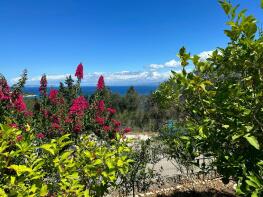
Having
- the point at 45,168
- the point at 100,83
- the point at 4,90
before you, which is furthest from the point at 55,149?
the point at 100,83

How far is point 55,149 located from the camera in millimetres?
3107

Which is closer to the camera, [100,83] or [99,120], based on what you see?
[99,120]

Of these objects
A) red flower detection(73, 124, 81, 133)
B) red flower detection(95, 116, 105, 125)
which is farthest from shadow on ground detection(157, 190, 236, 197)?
red flower detection(95, 116, 105, 125)

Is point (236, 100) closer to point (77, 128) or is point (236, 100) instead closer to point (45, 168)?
point (45, 168)

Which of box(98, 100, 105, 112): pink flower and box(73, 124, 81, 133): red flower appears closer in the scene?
box(73, 124, 81, 133): red flower

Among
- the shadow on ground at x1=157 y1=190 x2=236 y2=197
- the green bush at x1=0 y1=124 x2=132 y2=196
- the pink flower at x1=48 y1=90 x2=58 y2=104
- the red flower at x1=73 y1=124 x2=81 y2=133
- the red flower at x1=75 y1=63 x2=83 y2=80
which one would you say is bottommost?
the shadow on ground at x1=157 y1=190 x2=236 y2=197

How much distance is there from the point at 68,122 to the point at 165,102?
8.56 meters

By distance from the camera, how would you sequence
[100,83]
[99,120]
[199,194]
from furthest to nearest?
[100,83] → [99,120] → [199,194]

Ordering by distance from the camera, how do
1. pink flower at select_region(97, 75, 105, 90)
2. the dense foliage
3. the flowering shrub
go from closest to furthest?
the dense foliage < the flowering shrub < pink flower at select_region(97, 75, 105, 90)

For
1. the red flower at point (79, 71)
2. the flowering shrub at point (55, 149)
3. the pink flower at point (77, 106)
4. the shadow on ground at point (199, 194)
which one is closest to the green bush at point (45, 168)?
the flowering shrub at point (55, 149)

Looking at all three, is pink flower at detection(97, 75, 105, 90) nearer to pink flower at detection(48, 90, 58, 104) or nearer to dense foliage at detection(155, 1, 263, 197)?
pink flower at detection(48, 90, 58, 104)

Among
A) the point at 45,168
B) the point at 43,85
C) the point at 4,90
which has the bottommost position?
the point at 45,168

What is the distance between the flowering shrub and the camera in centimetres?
277

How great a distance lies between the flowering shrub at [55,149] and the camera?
2.77 metres
